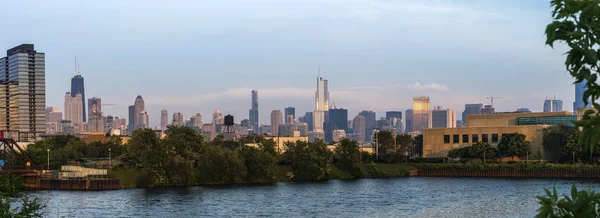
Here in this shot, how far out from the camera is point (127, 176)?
431ft

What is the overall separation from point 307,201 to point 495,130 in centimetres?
9664

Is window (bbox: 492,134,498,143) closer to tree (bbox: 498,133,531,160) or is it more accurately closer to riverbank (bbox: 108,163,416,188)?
tree (bbox: 498,133,531,160)

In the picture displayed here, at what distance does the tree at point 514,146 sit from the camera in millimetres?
172750

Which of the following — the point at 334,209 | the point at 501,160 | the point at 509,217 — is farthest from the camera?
the point at 501,160

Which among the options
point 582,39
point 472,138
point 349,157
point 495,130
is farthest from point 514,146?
point 582,39

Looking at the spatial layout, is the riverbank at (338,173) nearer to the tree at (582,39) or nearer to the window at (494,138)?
the window at (494,138)

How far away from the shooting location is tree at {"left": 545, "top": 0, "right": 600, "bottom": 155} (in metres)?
10.3

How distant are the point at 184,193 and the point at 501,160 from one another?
307ft

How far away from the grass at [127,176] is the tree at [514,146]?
3429 inches

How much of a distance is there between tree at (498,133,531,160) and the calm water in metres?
38.6

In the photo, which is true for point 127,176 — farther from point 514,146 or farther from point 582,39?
point 582,39

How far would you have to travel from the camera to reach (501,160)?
592ft

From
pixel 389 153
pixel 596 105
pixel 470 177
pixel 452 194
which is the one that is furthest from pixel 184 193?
pixel 596 105

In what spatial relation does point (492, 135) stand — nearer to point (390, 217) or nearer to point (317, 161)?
point (317, 161)
